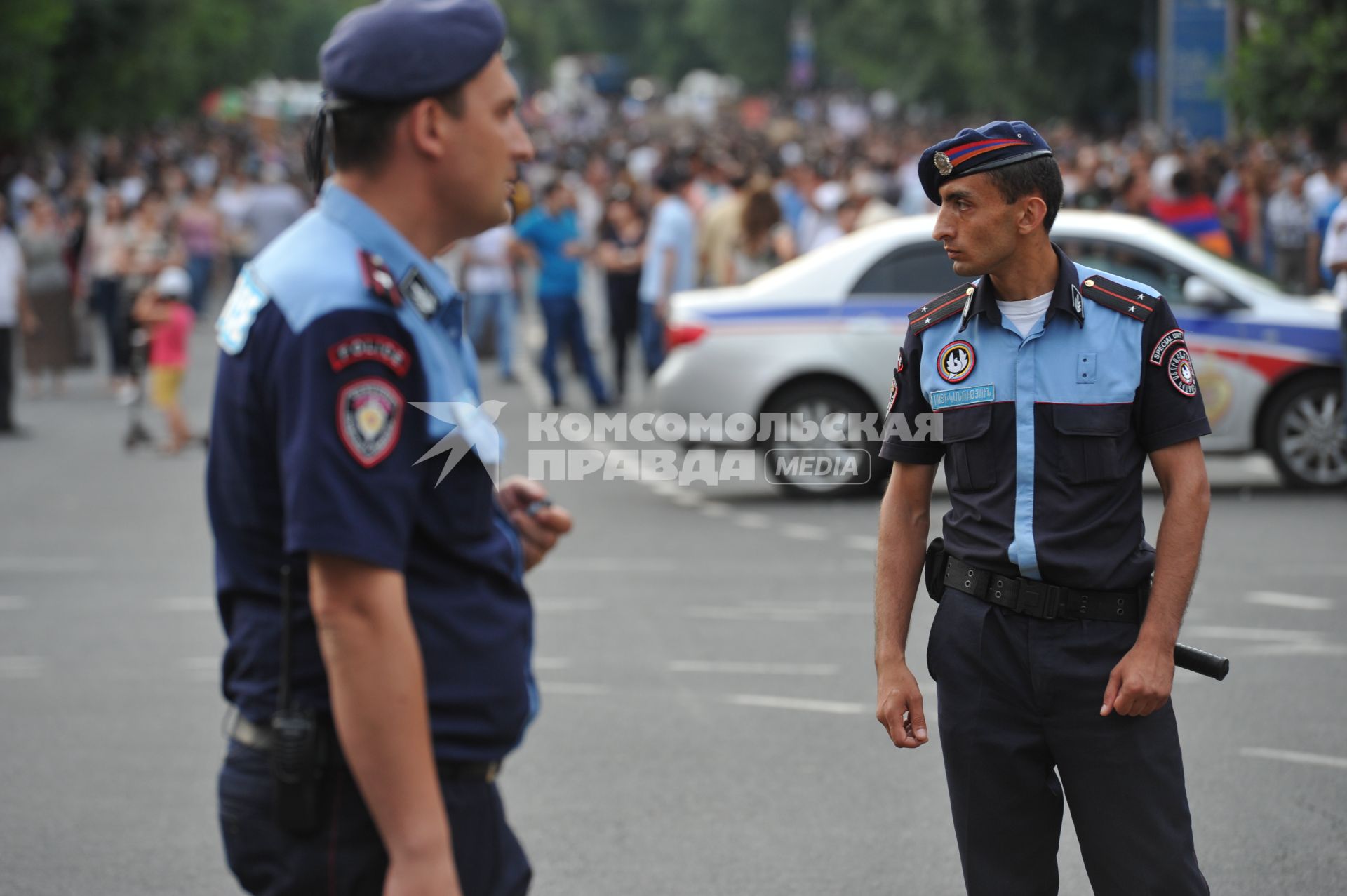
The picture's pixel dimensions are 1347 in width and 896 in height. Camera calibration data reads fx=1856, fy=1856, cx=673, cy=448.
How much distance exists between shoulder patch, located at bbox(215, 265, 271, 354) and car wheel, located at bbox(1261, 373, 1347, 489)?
33.2 feet

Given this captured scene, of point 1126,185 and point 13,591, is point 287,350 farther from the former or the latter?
point 1126,185

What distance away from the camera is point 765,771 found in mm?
6148

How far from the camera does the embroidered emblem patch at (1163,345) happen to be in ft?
11.3

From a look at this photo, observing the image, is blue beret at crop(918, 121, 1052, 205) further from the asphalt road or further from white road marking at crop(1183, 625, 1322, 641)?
white road marking at crop(1183, 625, 1322, 641)

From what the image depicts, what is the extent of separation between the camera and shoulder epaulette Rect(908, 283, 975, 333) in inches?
141

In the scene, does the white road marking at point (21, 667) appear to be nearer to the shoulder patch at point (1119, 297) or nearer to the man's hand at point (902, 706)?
the man's hand at point (902, 706)

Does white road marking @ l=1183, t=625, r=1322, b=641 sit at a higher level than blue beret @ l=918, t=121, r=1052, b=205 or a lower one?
lower

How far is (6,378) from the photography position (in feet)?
51.2

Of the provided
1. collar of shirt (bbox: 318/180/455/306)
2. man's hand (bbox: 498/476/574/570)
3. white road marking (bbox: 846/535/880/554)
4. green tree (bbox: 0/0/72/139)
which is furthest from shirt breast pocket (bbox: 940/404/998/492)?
green tree (bbox: 0/0/72/139)

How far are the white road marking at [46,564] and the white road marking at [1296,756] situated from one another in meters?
6.33

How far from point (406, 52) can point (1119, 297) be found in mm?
1681

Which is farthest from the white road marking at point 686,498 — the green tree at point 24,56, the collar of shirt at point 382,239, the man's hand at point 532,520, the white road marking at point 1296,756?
the green tree at point 24,56

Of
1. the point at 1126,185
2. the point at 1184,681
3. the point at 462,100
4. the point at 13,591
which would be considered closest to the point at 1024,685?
the point at 462,100

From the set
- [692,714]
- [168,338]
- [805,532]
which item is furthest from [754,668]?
[168,338]
